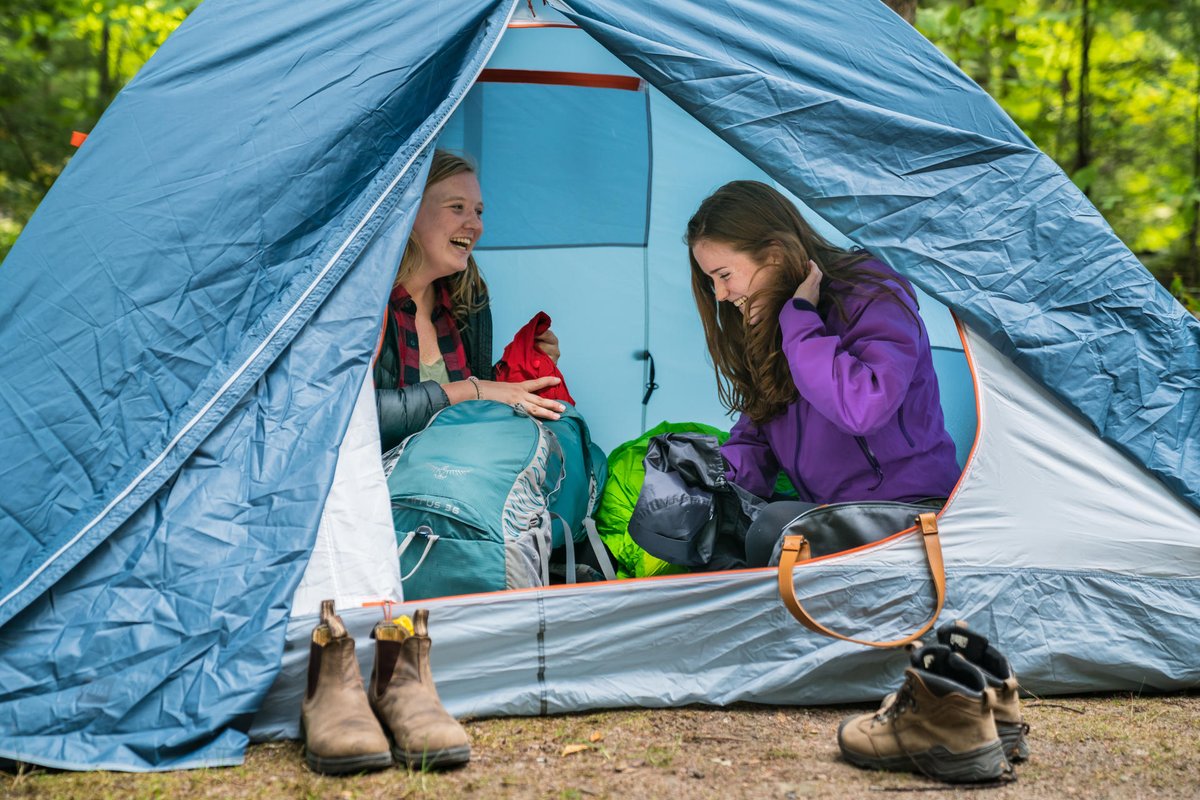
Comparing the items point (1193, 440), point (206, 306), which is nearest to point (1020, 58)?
point (1193, 440)

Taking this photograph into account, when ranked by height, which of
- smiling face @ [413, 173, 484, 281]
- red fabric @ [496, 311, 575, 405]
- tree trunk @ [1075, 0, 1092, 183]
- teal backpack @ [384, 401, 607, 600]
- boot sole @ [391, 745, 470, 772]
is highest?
tree trunk @ [1075, 0, 1092, 183]

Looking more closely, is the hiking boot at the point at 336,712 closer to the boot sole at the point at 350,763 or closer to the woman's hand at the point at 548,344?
the boot sole at the point at 350,763

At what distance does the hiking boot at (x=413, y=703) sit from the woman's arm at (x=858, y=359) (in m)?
0.94

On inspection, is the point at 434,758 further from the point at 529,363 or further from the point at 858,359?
the point at 529,363

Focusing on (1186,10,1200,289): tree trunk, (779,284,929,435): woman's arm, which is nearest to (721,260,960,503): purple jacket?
(779,284,929,435): woman's arm

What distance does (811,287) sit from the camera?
2430 mm

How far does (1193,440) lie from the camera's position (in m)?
2.30

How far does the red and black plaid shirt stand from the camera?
113 inches

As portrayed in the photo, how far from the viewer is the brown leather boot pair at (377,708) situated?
69.6 inches

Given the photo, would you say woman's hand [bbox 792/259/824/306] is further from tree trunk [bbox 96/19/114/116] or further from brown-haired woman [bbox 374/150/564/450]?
tree trunk [bbox 96/19/114/116]

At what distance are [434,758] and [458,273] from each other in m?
1.62

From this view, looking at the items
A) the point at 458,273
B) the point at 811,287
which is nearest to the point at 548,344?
the point at 458,273

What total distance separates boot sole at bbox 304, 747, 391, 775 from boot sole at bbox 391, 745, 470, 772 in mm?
30

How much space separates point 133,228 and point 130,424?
0.42m
